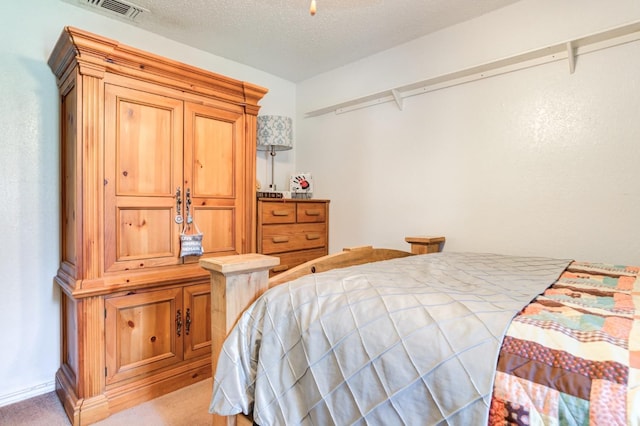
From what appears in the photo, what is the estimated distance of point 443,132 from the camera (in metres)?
2.42

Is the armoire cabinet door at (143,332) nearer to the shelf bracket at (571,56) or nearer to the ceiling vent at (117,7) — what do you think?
the ceiling vent at (117,7)

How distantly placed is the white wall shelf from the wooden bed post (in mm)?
1916

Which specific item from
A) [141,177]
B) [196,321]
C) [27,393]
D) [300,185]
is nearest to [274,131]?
[300,185]

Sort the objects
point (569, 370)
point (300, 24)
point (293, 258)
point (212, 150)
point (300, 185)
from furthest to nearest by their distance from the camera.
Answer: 1. point (300, 185)
2. point (293, 258)
3. point (300, 24)
4. point (212, 150)
5. point (569, 370)

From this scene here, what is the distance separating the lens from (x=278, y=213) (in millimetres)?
2660

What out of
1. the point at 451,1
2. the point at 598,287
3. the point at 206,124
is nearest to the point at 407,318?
the point at 598,287

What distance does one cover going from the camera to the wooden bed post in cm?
106

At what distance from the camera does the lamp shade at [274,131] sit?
9.62 feet

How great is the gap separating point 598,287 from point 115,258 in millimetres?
2127

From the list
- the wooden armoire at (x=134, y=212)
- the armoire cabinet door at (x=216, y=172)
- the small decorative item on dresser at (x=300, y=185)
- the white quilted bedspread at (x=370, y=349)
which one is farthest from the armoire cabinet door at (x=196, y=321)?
the small decorative item on dresser at (x=300, y=185)

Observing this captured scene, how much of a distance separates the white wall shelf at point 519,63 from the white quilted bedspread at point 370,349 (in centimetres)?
149

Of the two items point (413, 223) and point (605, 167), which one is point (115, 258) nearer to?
point (413, 223)

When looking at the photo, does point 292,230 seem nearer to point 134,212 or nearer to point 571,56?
point 134,212

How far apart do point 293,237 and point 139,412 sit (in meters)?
1.51
